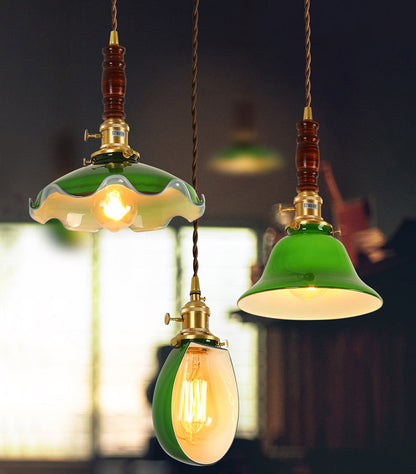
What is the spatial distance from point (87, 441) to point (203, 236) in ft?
3.58

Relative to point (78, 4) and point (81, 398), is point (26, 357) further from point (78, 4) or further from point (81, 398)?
point (78, 4)

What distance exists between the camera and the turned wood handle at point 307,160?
2.06 metres

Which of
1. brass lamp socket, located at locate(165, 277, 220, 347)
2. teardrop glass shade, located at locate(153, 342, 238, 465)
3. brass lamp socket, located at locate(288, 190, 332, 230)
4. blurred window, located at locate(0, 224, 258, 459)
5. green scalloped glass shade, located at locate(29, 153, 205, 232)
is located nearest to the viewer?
green scalloped glass shade, located at locate(29, 153, 205, 232)

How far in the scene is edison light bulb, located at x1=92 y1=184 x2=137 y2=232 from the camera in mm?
1942

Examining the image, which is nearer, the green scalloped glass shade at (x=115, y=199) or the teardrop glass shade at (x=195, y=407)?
the green scalloped glass shade at (x=115, y=199)

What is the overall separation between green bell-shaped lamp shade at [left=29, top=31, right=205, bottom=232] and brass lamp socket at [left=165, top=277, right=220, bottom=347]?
222 millimetres

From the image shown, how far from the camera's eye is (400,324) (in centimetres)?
391

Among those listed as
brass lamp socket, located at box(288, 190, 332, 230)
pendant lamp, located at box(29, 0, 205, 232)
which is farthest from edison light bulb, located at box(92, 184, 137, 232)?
brass lamp socket, located at box(288, 190, 332, 230)

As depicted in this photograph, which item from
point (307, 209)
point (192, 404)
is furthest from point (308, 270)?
point (192, 404)

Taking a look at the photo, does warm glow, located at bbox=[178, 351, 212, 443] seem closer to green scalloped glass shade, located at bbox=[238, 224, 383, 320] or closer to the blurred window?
green scalloped glass shade, located at bbox=[238, 224, 383, 320]

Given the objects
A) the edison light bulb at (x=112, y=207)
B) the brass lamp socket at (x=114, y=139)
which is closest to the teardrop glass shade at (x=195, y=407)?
the edison light bulb at (x=112, y=207)

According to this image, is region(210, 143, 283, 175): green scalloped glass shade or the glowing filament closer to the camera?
the glowing filament

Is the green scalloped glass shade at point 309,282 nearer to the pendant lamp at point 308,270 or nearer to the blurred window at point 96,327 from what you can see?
the pendant lamp at point 308,270

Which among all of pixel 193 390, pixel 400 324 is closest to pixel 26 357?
pixel 400 324
